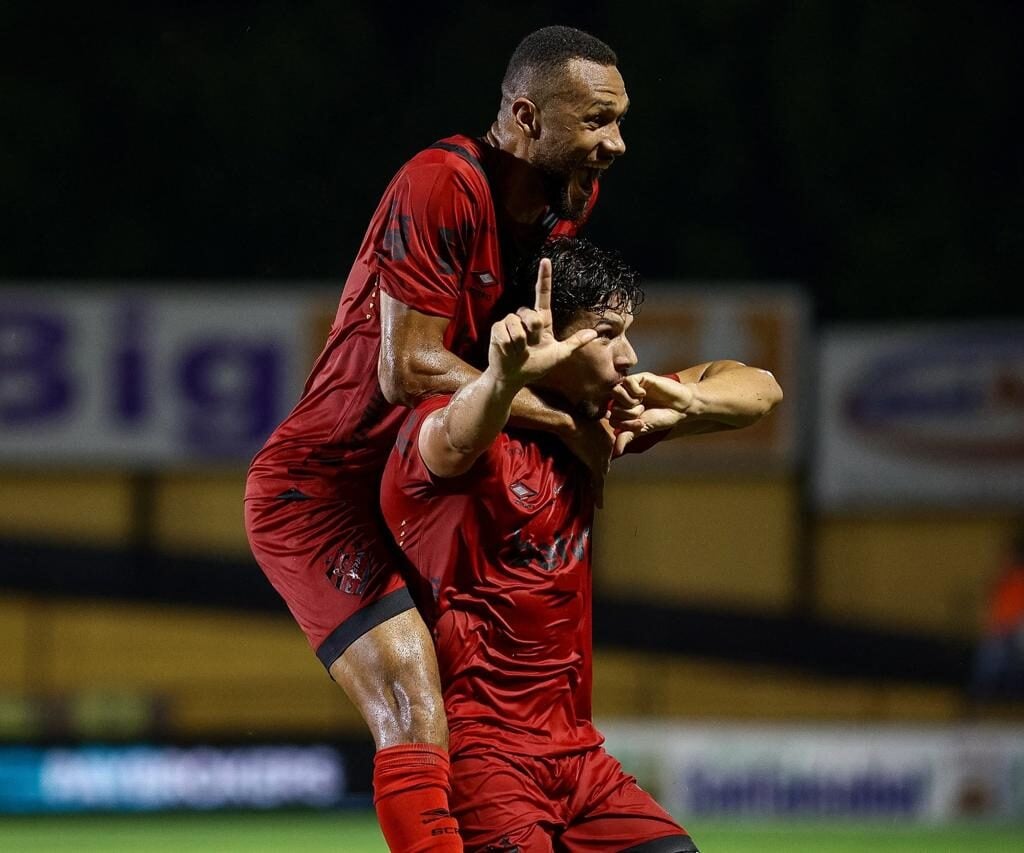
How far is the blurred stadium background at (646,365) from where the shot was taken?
11750mm

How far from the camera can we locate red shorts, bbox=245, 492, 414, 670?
407 centimetres

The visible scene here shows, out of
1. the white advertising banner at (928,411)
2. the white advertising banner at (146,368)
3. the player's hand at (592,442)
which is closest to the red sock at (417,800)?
the player's hand at (592,442)

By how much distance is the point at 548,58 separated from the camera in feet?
13.8

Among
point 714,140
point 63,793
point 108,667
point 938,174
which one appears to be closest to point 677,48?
point 714,140

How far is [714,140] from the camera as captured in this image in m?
15.1

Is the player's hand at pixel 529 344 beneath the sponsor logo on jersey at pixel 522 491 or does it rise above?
above

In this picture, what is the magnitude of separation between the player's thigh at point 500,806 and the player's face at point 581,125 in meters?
1.30

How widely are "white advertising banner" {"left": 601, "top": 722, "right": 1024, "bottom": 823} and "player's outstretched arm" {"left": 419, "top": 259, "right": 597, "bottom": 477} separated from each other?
8212 millimetres

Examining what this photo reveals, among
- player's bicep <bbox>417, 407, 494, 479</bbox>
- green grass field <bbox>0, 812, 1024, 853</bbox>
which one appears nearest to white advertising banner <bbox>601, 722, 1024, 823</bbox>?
green grass field <bbox>0, 812, 1024, 853</bbox>

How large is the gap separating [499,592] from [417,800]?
1.49 ft

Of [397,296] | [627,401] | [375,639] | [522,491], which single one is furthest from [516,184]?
[375,639]

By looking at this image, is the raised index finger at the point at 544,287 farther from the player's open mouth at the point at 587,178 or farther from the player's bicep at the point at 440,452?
the player's open mouth at the point at 587,178

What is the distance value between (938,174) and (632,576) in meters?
4.01

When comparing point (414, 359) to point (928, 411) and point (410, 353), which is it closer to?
point (410, 353)
